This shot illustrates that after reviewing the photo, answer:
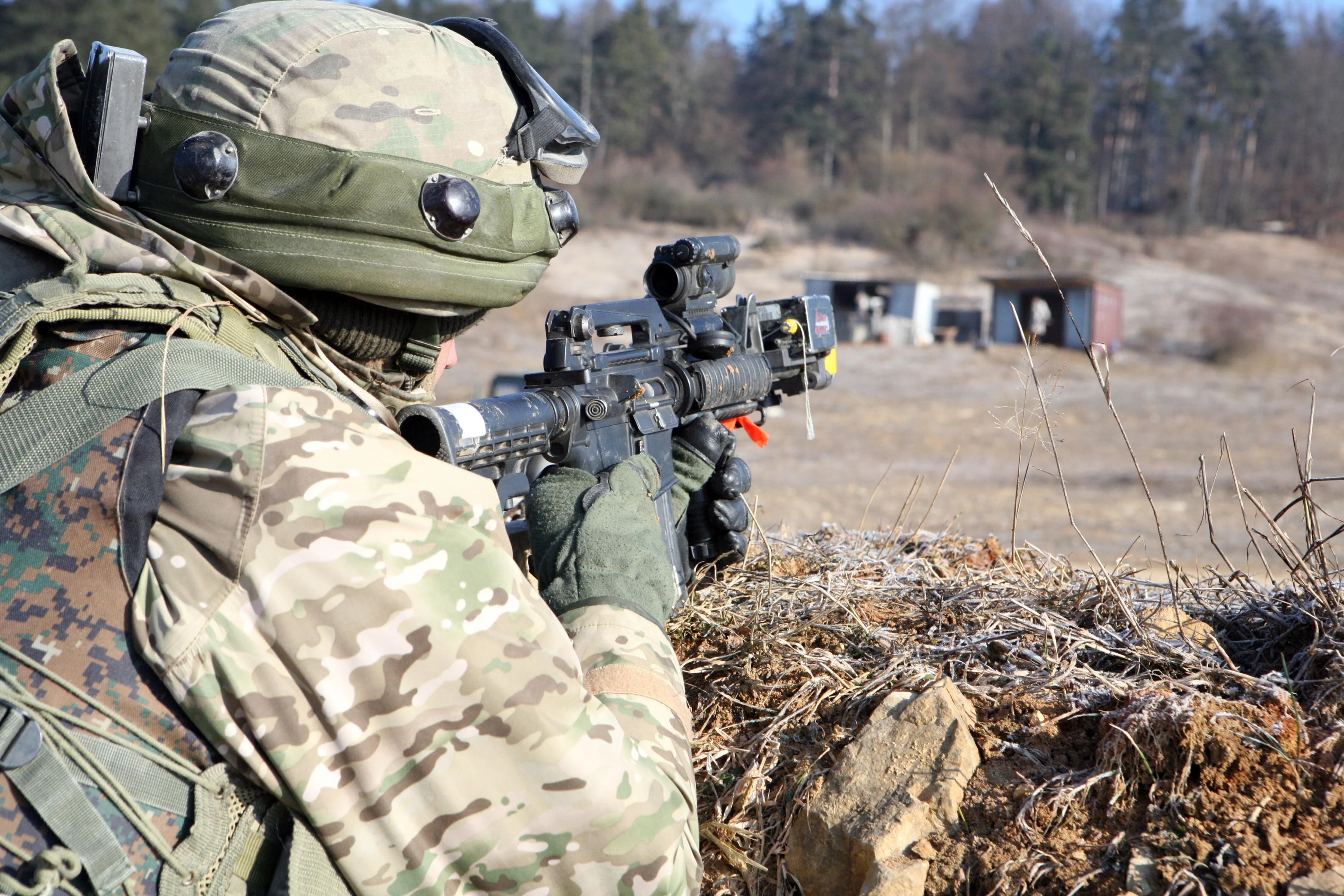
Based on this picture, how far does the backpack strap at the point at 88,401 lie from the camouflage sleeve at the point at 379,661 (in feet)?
0.19

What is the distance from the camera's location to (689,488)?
10.4 feet

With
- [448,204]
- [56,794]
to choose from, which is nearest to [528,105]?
[448,204]

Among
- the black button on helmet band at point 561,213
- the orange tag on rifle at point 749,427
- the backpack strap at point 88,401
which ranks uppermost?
the black button on helmet band at point 561,213

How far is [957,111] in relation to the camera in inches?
2392

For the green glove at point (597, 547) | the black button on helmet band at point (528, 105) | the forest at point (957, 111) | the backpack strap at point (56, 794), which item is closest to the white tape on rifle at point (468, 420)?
the green glove at point (597, 547)

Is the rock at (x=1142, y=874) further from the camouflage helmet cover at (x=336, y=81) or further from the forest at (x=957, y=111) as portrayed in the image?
the forest at (x=957, y=111)

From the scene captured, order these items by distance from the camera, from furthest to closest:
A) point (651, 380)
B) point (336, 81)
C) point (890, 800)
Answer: point (651, 380) < point (890, 800) < point (336, 81)

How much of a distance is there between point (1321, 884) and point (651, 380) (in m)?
2.01

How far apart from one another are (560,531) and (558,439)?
477 mm

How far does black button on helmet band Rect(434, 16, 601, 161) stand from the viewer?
2260mm

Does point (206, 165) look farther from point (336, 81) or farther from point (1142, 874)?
point (1142, 874)

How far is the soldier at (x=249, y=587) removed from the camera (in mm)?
1530

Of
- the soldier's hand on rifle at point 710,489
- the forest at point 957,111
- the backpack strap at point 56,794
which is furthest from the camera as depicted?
the forest at point 957,111

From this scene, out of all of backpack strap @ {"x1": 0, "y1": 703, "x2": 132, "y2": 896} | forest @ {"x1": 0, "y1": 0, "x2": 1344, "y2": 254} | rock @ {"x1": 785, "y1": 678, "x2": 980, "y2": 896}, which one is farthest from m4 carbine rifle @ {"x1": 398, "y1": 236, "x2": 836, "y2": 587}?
forest @ {"x1": 0, "y1": 0, "x2": 1344, "y2": 254}
